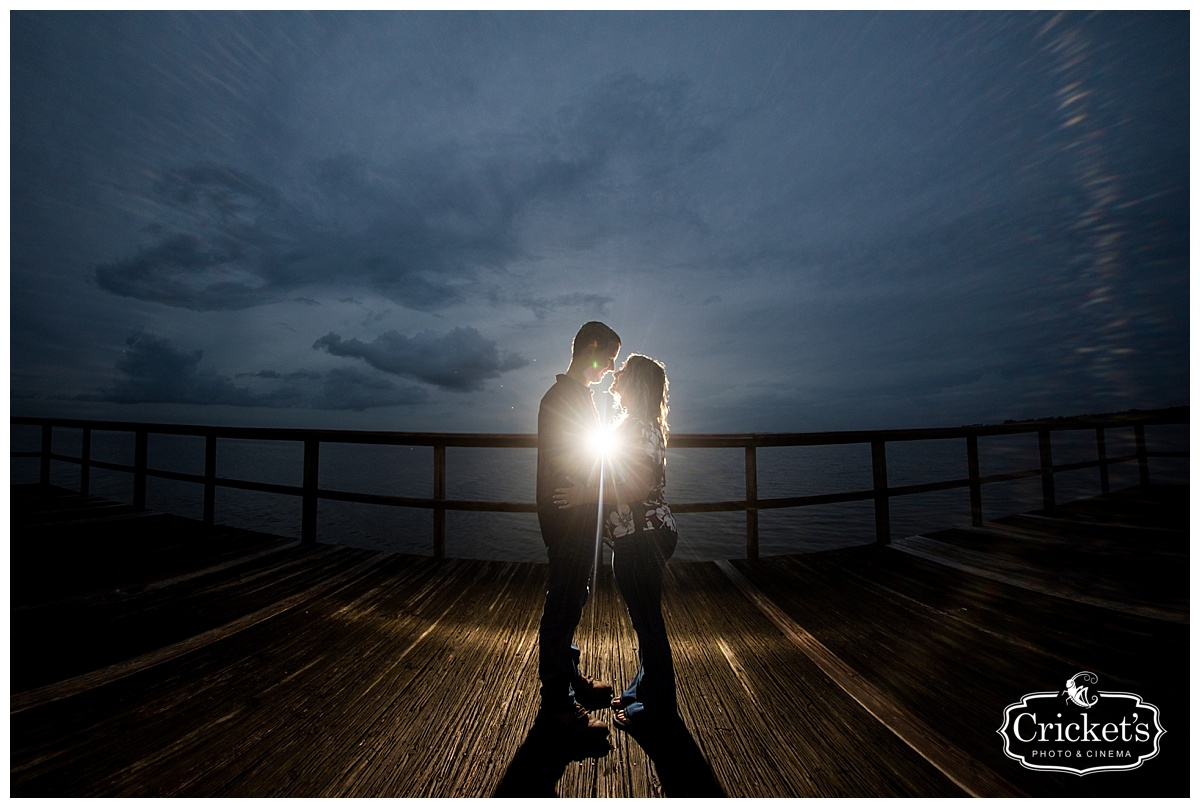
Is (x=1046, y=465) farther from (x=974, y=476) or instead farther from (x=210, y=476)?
(x=210, y=476)

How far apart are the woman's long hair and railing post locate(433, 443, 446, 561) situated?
2.51 m

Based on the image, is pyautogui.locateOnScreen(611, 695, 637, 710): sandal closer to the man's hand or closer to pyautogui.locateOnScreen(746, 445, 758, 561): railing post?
the man's hand

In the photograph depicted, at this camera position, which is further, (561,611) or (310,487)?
(310,487)

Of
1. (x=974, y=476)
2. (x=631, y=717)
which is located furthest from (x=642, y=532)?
(x=974, y=476)

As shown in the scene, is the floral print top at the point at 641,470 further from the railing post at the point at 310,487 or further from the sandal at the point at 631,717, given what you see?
the railing post at the point at 310,487

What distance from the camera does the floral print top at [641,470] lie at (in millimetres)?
1867

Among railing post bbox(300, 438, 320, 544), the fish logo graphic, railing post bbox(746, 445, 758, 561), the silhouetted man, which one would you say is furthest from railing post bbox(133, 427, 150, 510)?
the fish logo graphic

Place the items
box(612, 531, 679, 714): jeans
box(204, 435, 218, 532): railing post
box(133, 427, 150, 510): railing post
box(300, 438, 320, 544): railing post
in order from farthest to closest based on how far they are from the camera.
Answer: box(133, 427, 150, 510): railing post → box(204, 435, 218, 532): railing post → box(300, 438, 320, 544): railing post → box(612, 531, 679, 714): jeans

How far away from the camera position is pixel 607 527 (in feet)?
6.27

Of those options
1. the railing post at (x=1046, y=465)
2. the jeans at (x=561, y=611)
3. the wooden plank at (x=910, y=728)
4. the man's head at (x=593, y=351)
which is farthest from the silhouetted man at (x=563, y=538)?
the railing post at (x=1046, y=465)

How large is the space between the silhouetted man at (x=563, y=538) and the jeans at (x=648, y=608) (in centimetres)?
16

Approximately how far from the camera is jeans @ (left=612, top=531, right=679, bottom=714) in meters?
1.85

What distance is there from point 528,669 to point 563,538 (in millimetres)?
1023

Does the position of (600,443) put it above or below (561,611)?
above
